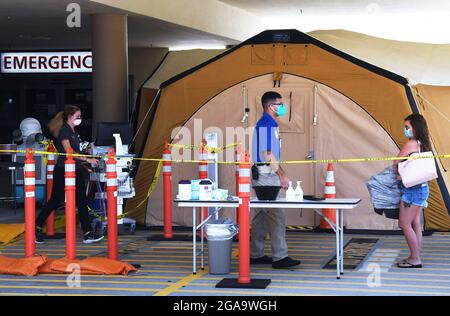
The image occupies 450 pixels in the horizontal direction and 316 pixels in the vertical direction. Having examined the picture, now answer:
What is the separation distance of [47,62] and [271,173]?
868 cm

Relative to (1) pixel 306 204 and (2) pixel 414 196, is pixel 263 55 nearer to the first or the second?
(2) pixel 414 196

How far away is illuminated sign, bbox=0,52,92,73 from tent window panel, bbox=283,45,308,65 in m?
5.07

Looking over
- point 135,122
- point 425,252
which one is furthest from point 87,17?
point 425,252

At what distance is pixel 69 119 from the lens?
11992 millimetres

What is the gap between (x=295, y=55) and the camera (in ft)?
43.9

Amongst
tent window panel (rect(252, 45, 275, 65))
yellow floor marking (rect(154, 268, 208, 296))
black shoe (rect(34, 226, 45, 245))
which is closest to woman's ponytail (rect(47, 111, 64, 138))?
black shoe (rect(34, 226, 45, 245))

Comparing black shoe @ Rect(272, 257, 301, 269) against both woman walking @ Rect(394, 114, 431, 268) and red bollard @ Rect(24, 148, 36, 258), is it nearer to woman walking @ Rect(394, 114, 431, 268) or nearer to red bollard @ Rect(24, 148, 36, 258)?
woman walking @ Rect(394, 114, 431, 268)

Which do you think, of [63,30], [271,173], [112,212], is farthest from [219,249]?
[63,30]

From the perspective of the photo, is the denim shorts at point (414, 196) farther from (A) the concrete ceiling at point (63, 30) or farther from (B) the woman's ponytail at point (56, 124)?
(A) the concrete ceiling at point (63, 30)

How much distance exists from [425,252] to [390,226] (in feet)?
5.81

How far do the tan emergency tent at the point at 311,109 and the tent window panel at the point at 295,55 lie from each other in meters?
0.01

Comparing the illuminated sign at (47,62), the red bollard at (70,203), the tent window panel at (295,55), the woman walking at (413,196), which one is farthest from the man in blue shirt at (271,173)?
the illuminated sign at (47,62)
